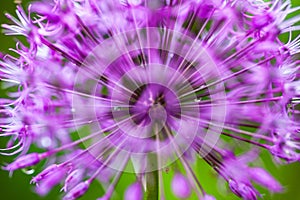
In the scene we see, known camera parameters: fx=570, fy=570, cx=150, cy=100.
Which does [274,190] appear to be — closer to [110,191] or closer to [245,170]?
[245,170]

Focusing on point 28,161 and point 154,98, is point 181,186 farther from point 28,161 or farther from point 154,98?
point 28,161

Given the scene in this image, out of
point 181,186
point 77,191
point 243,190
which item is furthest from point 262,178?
point 77,191

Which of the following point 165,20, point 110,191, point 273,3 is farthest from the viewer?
point 273,3

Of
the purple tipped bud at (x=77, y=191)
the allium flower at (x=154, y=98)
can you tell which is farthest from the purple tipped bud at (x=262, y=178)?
the purple tipped bud at (x=77, y=191)

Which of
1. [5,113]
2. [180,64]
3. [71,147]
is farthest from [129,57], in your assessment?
[5,113]

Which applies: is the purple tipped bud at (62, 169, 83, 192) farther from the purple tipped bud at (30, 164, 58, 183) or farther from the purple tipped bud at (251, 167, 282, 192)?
the purple tipped bud at (251, 167, 282, 192)

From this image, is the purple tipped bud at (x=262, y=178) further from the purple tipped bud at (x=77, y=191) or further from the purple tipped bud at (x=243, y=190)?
the purple tipped bud at (x=77, y=191)
